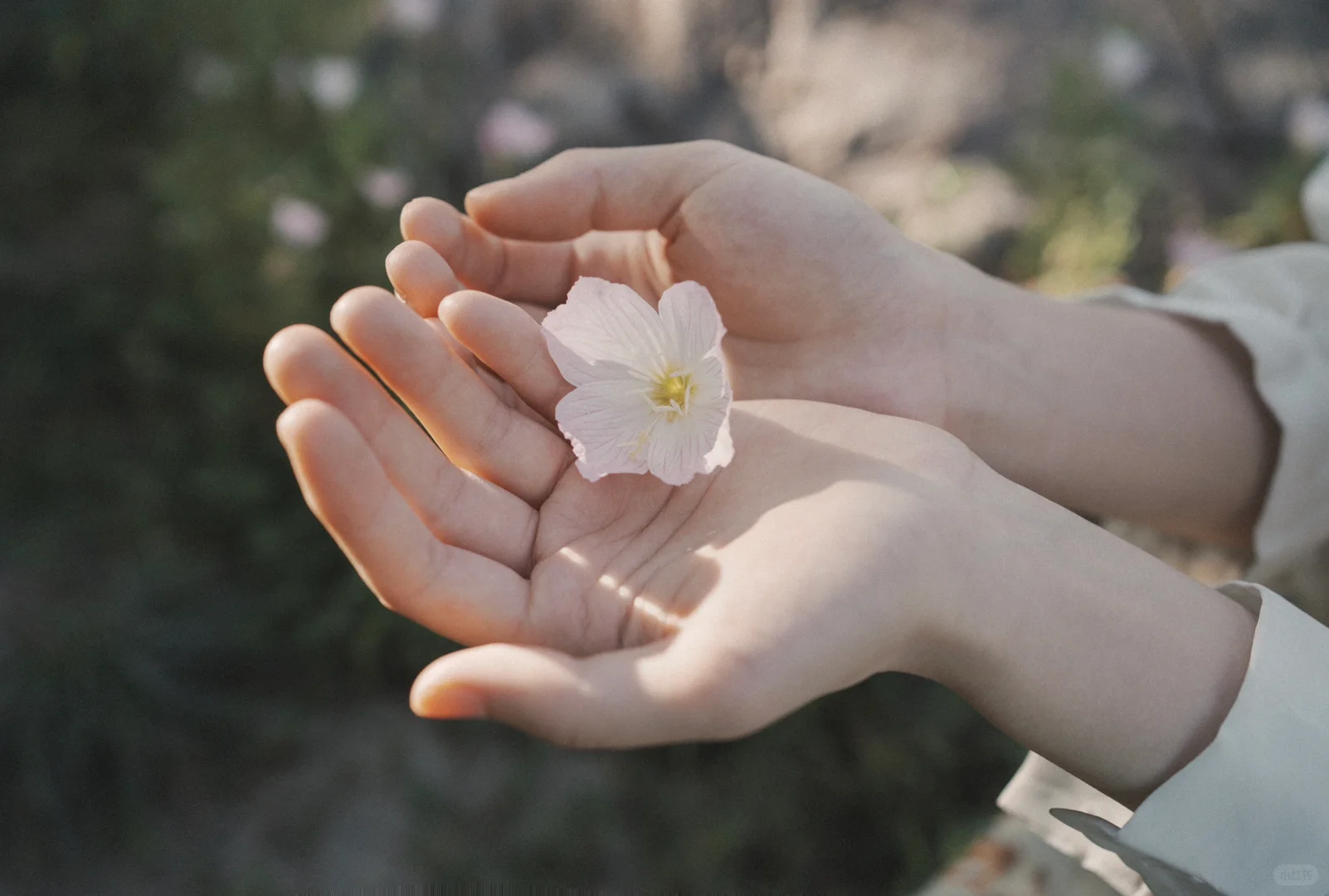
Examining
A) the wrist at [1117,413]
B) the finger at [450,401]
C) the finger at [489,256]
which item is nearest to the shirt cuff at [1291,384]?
the wrist at [1117,413]

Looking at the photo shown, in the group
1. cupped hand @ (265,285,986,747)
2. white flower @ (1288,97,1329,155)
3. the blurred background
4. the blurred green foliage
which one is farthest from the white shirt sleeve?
white flower @ (1288,97,1329,155)

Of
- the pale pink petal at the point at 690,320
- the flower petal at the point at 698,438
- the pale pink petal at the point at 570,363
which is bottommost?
the flower petal at the point at 698,438

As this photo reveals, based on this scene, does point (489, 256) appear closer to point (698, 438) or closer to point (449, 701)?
point (698, 438)

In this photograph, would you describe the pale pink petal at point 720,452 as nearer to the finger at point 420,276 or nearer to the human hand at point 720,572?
the human hand at point 720,572

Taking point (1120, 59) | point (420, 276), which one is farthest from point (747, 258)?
point (1120, 59)

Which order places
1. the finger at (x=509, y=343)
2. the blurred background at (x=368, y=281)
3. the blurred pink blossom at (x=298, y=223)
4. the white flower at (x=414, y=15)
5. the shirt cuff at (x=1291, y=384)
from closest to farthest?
the finger at (x=509, y=343) < the shirt cuff at (x=1291, y=384) < the blurred background at (x=368, y=281) < the blurred pink blossom at (x=298, y=223) < the white flower at (x=414, y=15)

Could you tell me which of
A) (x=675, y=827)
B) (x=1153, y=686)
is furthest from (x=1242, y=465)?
(x=675, y=827)

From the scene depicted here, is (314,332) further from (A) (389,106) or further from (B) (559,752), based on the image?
(A) (389,106)
